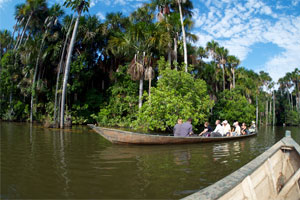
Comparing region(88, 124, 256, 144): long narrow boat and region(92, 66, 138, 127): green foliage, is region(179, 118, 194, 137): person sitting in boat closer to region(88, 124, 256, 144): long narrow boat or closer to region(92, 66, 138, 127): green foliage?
region(88, 124, 256, 144): long narrow boat

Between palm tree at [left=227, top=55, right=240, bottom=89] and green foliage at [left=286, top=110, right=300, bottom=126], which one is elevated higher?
palm tree at [left=227, top=55, right=240, bottom=89]

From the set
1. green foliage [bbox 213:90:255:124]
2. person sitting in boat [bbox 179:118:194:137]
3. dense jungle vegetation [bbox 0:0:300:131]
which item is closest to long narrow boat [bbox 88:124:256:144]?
person sitting in boat [bbox 179:118:194:137]

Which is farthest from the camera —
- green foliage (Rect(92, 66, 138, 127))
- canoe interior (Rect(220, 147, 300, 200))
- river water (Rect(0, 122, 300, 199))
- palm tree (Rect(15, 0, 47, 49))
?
palm tree (Rect(15, 0, 47, 49))

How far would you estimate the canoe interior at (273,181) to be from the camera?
272 centimetres

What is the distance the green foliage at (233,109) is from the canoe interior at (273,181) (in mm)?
25627

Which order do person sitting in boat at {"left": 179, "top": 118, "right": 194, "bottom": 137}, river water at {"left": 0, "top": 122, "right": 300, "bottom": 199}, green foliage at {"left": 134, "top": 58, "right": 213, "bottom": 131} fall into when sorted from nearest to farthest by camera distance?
river water at {"left": 0, "top": 122, "right": 300, "bottom": 199}
person sitting in boat at {"left": 179, "top": 118, "right": 194, "bottom": 137}
green foliage at {"left": 134, "top": 58, "right": 213, "bottom": 131}

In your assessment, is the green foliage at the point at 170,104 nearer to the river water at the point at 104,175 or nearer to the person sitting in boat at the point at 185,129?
the person sitting in boat at the point at 185,129

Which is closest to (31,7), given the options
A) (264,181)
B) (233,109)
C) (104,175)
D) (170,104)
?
(170,104)

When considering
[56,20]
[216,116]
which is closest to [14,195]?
[56,20]

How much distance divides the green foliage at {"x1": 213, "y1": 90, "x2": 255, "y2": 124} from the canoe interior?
25.6 meters

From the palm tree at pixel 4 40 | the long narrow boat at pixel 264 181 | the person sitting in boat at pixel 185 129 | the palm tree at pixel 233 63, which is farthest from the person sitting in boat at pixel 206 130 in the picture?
the palm tree at pixel 4 40

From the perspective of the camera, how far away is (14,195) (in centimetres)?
386

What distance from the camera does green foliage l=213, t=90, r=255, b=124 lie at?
30.0m

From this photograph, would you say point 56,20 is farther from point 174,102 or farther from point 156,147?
point 156,147
